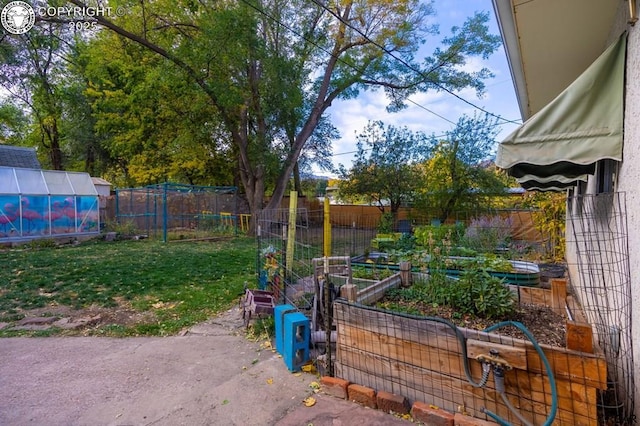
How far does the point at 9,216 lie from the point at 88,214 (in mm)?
2472

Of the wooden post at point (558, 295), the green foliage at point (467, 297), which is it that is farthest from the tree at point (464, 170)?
the green foliage at point (467, 297)

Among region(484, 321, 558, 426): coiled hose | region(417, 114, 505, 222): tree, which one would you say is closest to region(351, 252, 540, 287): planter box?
region(484, 321, 558, 426): coiled hose

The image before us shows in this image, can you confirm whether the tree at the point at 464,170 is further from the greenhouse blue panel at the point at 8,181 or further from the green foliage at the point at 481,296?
the greenhouse blue panel at the point at 8,181

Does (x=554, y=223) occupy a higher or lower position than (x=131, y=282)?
higher

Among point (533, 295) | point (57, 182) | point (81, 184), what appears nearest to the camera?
point (533, 295)

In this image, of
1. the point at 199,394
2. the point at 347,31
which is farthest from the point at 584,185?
the point at 347,31

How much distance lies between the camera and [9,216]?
1103cm

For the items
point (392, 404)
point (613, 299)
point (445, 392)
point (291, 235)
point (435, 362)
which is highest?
point (291, 235)

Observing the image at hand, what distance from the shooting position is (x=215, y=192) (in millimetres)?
16078

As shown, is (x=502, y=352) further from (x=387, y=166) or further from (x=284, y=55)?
(x=284, y=55)

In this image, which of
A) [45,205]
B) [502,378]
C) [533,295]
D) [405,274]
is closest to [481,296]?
[502,378]

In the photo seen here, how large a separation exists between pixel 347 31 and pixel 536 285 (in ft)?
45.4

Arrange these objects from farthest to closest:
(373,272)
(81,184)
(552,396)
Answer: (81,184) < (373,272) < (552,396)

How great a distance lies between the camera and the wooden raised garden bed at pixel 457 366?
6.52ft
